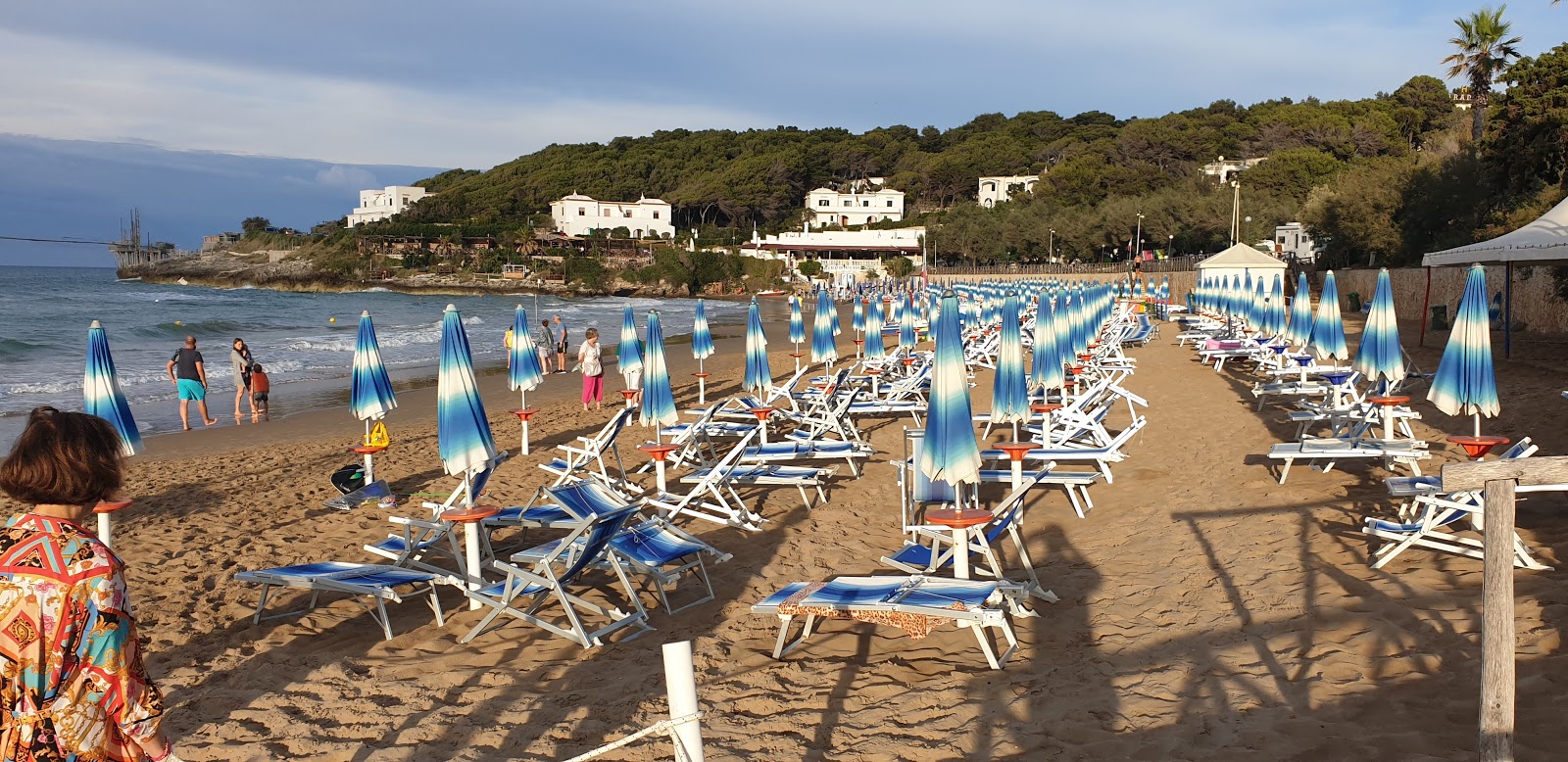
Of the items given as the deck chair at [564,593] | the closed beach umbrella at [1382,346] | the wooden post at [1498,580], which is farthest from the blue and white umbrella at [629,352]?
the wooden post at [1498,580]

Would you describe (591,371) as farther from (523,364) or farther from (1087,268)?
(1087,268)

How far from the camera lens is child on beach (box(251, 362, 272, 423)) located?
13.6 metres

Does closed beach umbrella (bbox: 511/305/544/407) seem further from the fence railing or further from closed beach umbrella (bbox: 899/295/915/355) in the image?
the fence railing

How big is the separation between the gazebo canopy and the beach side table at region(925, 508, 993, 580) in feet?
29.3

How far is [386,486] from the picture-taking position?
321 inches

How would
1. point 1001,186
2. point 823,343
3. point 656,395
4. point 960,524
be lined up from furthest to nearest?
1. point 1001,186
2. point 823,343
3. point 656,395
4. point 960,524

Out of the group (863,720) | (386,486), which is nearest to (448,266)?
(386,486)

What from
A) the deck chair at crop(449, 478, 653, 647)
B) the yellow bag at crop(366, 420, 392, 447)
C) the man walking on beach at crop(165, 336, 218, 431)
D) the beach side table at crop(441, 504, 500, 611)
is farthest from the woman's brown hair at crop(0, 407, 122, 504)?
the man walking on beach at crop(165, 336, 218, 431)

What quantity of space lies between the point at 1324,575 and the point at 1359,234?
104ft

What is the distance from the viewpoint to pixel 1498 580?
257 centimetres

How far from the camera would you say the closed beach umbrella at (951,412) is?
16.4 feet

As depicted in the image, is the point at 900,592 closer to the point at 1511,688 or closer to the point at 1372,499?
the point at 1511,688

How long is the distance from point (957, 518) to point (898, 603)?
71 cm

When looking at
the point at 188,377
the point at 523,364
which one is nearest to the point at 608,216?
the point at 188,377
